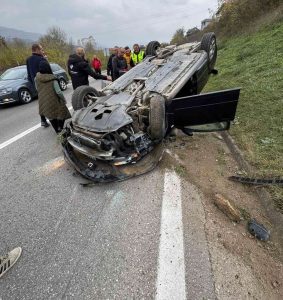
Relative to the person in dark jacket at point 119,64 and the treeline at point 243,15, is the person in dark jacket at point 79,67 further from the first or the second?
the treeline at point 243,15

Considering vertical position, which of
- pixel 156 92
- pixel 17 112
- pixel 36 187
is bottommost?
pixel 17 112

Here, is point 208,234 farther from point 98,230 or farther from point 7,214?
point 7,214

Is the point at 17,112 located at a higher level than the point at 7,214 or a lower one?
lower

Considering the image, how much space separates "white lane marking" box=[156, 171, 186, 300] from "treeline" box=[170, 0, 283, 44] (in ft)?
47.5

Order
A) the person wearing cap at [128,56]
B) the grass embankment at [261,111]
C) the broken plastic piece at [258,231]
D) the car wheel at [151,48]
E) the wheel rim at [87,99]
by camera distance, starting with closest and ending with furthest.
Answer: the broken plastic piece at [258,231] < the grass embankment at [261,111] < the wheel rim at [87,99] < the car wheel at [151,48] < the person wearing cap at [128,56]

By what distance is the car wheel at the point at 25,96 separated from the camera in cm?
947

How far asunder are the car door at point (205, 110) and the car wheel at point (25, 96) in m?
7.50

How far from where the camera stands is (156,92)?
4051 mm

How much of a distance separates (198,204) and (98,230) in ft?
3.82

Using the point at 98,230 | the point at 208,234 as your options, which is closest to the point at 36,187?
the point at 98,230

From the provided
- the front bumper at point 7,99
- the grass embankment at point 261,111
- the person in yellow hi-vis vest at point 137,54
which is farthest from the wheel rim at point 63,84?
the grass embankment at point 261,111

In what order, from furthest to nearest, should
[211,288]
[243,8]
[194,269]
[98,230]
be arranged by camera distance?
[243,8], [98,230], [194,269], [211,288]

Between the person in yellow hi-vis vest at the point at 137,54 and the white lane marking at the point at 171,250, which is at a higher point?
the person in yellow hi-vis vest at the point at 137,54

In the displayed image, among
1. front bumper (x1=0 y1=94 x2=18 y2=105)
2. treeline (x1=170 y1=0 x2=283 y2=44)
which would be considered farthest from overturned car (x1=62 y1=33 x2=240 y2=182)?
treeline (x1=170 y1=0 x2=283 y2=44)
